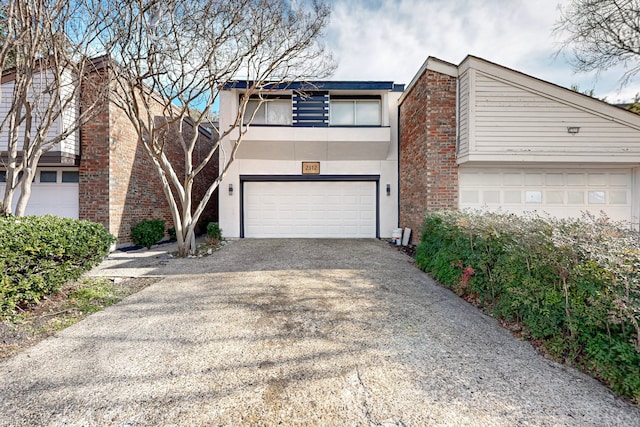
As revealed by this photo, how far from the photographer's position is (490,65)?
20.5 ft

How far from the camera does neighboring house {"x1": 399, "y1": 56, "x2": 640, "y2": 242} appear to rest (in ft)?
20.6

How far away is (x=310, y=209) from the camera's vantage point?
923 centimetres

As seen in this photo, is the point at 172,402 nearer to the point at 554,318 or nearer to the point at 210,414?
the point at 210,414

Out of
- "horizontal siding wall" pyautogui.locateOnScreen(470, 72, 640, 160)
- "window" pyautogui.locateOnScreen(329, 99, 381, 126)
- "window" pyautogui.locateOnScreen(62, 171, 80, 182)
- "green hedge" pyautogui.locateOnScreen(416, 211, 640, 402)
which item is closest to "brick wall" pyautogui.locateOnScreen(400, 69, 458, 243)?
"horizontal siding wall" pyautogui.locateOnScreen(470, 72, 640, 160)

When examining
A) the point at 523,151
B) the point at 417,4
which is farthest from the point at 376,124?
the point at 523,151

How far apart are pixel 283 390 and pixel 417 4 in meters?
8.36

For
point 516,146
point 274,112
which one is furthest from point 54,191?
point 516,146

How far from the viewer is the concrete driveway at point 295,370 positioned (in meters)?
1.70

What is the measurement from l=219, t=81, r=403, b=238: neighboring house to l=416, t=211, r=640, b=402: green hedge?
5.59 metres

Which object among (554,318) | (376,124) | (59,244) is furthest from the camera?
(376,124)

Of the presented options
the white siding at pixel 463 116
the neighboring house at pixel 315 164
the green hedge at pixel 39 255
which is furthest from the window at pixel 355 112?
the green hedge at pixel 39 255

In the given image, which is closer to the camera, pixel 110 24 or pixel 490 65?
pixel 110 24

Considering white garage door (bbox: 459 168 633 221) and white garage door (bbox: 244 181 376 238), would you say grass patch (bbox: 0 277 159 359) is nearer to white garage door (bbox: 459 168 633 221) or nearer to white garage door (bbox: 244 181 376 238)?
white garage door (bbox: 244 181 376 238)

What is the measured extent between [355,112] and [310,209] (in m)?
3.66
